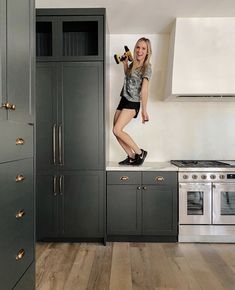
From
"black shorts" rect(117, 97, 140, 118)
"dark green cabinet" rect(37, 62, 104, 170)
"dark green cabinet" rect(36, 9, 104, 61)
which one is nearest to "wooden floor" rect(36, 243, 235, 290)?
"dark green cabinet" rect(37, 62, 104, 170)

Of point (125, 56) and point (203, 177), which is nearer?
point (203, 177)

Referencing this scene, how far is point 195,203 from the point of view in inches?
129

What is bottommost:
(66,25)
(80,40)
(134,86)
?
(134,86)

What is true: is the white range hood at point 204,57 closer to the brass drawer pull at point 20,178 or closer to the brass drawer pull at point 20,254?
the brass drawer pull at point 20,178

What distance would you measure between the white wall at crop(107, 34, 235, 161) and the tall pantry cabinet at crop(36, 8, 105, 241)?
0.69 metres

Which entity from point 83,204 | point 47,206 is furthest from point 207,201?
point 47,206

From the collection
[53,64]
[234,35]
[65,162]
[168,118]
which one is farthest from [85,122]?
[234,35]

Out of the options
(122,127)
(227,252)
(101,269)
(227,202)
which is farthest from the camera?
(122,127)

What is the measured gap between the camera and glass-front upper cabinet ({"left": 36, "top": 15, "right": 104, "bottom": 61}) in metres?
3.21

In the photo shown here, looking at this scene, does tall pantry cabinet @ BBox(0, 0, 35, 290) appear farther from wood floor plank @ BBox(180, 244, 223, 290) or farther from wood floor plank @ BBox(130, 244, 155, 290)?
wood floor plank @ BBox(180, 244, 223, 290)

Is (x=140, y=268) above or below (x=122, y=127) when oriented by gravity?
below

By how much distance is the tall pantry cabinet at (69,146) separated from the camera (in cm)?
323

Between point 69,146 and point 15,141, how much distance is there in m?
1.69

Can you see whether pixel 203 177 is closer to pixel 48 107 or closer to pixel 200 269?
pixel 200 269
